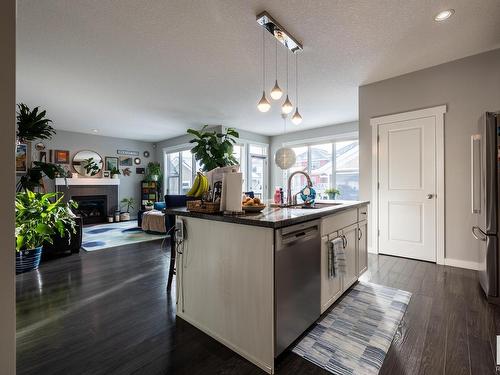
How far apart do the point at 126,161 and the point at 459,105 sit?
8282 millimetres

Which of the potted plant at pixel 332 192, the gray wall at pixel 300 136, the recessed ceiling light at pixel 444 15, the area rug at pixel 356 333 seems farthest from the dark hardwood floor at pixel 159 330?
the gray wall at pixel 300 136

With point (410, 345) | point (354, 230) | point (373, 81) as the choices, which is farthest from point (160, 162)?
point (410, 345)

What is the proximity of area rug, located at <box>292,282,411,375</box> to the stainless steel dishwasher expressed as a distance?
12 centimetres

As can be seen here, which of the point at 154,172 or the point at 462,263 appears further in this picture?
the point at 154,172

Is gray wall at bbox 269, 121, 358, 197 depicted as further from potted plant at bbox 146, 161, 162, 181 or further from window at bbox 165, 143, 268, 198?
potted plant at bbox 146, 161, 162, 181

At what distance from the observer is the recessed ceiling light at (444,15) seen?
7.05ft

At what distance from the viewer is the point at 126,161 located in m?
7.98

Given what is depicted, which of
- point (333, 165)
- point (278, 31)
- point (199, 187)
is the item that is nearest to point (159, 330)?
point (199, 187)

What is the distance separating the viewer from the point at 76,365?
1.49 metres

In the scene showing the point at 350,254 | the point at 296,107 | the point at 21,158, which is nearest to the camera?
the point at 350,254

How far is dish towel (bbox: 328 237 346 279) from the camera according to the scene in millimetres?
1935

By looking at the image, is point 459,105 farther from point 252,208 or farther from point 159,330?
point 159,330

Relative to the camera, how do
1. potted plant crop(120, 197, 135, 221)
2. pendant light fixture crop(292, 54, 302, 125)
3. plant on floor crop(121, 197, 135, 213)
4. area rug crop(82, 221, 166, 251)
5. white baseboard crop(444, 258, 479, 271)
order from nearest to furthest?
pendant light fixture crop(292, 54, 302, 125)
white baseboard crop(444, 258, 479, 271)
area rug crop(82, 221, 166, 251)
potted plant crop(120, 197, 135, 221)
plant on floor crop(121, 197, 135, 213)

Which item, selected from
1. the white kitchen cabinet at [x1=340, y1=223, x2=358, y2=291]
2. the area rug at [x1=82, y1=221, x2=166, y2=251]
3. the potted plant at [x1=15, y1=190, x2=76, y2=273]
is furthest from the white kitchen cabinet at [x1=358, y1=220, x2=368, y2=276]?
the area rug at [x1=82, y1=221, x2=166, y2=251]
